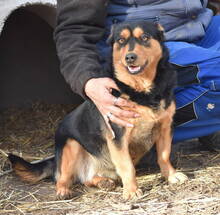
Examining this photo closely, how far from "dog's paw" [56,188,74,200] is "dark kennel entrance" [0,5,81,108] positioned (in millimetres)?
2347

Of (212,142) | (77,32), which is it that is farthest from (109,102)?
(212,142)

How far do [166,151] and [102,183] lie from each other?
17.4 inches

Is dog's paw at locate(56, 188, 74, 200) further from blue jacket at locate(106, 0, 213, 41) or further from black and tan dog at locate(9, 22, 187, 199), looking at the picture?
blue jacket at locate(106, 0, 213, 41)

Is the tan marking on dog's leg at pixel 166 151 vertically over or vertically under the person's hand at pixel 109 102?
under

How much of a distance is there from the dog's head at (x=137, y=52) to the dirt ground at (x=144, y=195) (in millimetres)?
614

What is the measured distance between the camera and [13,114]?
16.4 feet

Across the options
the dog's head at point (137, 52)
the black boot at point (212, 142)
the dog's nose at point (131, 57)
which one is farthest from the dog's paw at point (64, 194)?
the black boot at point (212, 142)

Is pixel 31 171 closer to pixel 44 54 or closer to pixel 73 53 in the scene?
pixel 73 53

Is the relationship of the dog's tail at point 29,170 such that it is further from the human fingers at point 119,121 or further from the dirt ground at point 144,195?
the human fingers at point 119,121

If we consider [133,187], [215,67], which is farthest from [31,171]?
[215,67]

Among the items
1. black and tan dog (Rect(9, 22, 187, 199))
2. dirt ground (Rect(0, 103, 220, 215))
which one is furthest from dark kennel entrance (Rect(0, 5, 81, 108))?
black and tan dog (Rect(9, 22, 187, 199))

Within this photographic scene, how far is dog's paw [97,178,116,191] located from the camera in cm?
293

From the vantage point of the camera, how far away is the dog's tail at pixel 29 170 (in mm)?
3141

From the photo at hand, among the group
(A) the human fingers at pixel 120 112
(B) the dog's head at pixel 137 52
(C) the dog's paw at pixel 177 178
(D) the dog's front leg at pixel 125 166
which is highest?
(B) the dog's head at pixel 137 52
